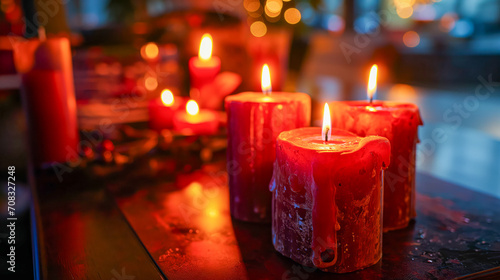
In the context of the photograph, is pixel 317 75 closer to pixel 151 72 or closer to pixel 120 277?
pixel 151 72

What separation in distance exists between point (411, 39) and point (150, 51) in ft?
19.6

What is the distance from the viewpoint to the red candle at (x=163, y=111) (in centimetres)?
121

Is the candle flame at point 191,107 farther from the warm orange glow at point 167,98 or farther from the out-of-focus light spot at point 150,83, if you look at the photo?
the out-of-focus light spot at point 150,83

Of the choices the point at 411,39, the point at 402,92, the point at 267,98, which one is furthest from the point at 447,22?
the point at 267,98

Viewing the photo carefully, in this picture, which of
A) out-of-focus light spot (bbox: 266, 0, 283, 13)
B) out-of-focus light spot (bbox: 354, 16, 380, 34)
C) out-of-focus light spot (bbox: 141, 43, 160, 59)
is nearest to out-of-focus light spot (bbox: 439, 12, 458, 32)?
out-of-focus light spot (bbox: 354, 16, 380, 34)

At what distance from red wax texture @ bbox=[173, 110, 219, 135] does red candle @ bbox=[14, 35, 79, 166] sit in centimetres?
28

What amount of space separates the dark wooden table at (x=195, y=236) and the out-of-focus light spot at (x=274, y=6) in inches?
49.9

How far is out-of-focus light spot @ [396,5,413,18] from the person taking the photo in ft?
22.4

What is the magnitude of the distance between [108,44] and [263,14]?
73 cm

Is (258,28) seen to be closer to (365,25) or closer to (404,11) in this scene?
(365,25)

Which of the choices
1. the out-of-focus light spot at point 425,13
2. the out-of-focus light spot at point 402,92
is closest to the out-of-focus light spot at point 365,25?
the out-of-focus light spot at point 425,13

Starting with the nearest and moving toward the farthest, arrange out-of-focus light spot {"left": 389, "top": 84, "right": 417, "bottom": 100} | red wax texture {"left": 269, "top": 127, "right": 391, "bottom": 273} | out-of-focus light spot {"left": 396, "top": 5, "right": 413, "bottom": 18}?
red wax texture {"left": 269, "top": 127, "right": 391, "bottom": 273} < out-of-focus light spot {"left": 389, "top": 84, "right": 417, "bottom": 100} < out-of-focus light spot {"left": 396, "top": 5, "right": 413, "bottom": 18}

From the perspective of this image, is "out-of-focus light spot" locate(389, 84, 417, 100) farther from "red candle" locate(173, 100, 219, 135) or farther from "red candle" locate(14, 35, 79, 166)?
"red candle" locate(14, 35, 79, 166)

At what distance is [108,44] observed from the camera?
5.86 ft
